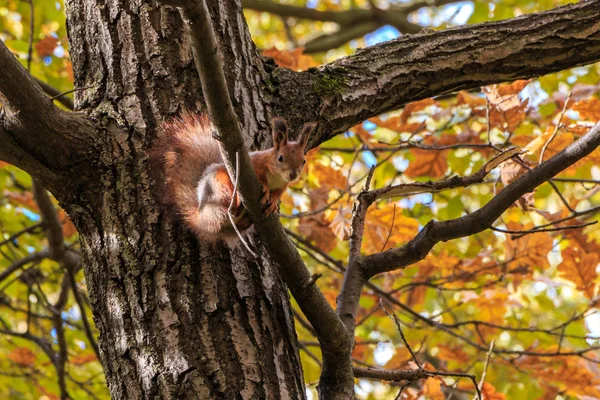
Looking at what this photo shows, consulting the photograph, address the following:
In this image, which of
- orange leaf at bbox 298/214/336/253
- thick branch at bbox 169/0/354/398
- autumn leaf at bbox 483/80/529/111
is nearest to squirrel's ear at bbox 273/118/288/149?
thick branch at bbox 169/0/354/398

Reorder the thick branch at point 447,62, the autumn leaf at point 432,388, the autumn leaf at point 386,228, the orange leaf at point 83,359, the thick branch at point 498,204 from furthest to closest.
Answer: the orange leaf at point 83,359
the autumn leaf at point 386,228
the autumn leaf at point 432,388
the thick branch at point 447,62
the thick branch at point 498,204

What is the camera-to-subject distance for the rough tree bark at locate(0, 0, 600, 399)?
147 centimetres

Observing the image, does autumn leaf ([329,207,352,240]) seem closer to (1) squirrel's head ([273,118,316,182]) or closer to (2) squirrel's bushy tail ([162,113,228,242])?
(1) squirrel's head ([273,118,316,182])

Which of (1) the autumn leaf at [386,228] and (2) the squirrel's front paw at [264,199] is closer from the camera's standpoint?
(2) the squirrel's front paw at [264,199]

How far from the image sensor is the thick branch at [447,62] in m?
2.01

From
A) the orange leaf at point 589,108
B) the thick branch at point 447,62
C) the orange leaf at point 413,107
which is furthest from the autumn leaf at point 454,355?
the thick branch at point 447,62

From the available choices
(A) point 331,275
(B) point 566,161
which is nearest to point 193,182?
(B) point 566,161

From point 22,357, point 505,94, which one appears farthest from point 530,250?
point 22,357

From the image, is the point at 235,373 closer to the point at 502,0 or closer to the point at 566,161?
the point at 566,161

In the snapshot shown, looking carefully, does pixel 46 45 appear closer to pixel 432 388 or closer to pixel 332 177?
pixel 332 177

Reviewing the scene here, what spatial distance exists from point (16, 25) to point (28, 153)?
4777 mm

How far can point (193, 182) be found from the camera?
1790mm

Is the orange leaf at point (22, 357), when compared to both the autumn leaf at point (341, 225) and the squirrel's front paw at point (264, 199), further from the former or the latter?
the squirrel's front paw at point (264, 199)

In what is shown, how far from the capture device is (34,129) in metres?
1.53
